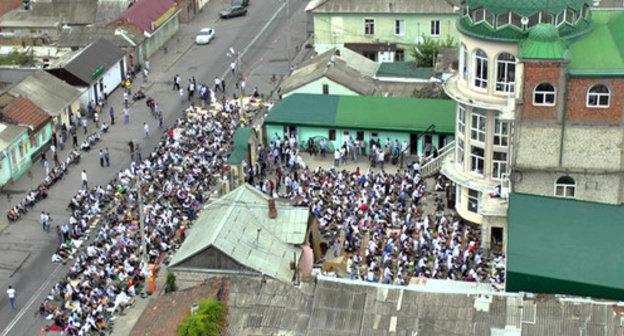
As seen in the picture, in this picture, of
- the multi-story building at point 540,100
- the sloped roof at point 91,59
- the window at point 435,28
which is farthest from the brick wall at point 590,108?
the sloped roof at point 91,59

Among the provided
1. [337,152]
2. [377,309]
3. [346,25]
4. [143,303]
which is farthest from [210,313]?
[346,25]

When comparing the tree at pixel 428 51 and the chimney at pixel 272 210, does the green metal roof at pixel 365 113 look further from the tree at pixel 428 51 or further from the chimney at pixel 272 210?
the chimney at pixel 272 210

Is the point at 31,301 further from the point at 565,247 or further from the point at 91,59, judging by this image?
the point at 91,59

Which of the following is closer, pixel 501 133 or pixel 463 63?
pixel 501 133

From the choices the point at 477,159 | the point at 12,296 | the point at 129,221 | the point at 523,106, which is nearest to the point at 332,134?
the point at 477,159

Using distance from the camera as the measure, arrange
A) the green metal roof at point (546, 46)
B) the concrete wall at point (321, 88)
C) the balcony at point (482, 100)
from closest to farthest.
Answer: the green metal roof at point (546, 46) < the balcony at point (482, 100) < the concrete wall at point (321, 88)

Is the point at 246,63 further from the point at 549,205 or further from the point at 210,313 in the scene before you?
the point at 210,313
